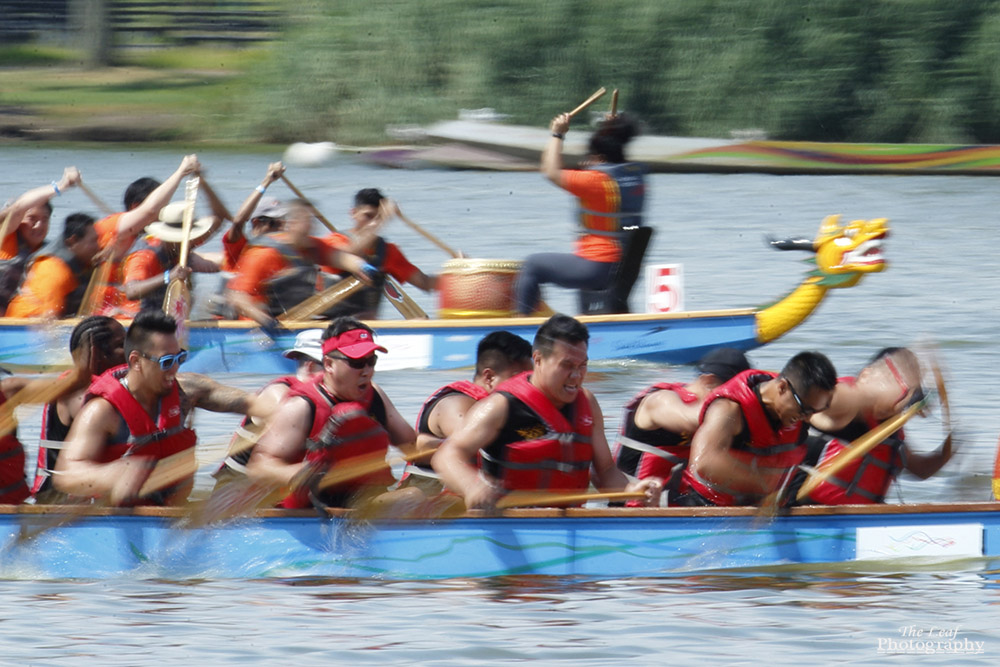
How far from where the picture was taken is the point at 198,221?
12227 millimetres

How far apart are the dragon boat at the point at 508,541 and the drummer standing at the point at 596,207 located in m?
4.41

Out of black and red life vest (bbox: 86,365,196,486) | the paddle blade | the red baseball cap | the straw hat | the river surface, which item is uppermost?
the straw hat

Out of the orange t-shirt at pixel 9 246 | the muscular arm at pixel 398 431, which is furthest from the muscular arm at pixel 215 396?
the orange t-shirt at pixel 9 246

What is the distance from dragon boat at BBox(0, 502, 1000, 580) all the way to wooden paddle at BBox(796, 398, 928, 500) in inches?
4.9

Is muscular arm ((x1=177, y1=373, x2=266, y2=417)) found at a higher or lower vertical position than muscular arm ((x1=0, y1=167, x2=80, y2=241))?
lower

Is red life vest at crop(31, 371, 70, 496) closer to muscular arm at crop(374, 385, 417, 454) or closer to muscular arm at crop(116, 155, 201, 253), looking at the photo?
muscular arm at crop(374, 385, 417, 454)

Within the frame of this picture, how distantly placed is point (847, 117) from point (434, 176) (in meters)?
6.80

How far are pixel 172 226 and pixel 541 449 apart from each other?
579 cm

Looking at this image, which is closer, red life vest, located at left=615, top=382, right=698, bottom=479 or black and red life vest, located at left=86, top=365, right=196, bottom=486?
black and red life vest, located at left=86, top=365, right=196, bottom=486

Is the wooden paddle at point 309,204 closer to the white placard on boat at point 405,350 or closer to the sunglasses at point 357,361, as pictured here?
the white placard on boat at point 405,350

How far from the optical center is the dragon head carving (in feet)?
37.0

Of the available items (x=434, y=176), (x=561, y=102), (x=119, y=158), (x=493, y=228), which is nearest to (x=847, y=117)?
(x=561, y=102)

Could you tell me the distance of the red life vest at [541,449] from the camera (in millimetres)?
6906

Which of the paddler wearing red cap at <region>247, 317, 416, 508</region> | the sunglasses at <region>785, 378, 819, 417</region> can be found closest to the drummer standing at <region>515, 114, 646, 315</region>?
the paddler wearing red cap at <region>247, 317, 416, 508</region>
